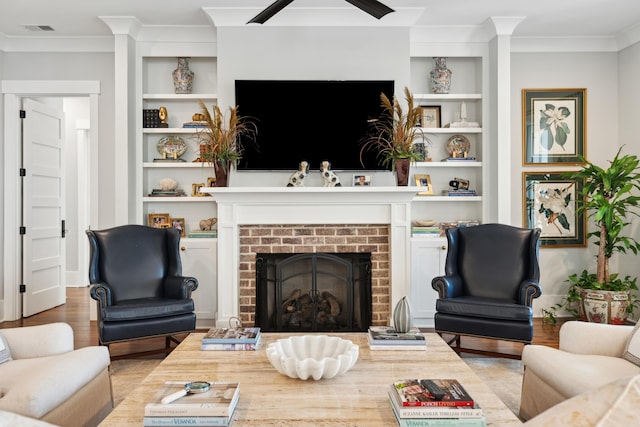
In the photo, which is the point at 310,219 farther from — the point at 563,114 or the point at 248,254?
the point at 563,114

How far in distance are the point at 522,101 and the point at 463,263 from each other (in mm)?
2078

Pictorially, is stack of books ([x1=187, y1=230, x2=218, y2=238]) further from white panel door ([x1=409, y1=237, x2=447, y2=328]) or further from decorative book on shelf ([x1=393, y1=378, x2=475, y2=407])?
decorative book on shelf ([x1=393, y1=378, x2=475, y2=407])

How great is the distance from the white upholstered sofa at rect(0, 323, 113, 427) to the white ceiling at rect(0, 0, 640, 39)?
2985 millimetres

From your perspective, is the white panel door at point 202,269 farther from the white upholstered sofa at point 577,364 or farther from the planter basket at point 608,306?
the planter basket at point 608,306

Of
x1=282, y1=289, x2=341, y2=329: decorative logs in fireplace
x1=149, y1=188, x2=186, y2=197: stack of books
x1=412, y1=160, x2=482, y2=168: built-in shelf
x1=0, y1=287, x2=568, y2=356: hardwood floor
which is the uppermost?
x1=412, y1=160, x2=482, y2=168: built-in shelf

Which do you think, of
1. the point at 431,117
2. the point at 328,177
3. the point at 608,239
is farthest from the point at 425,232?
the point at 608,239

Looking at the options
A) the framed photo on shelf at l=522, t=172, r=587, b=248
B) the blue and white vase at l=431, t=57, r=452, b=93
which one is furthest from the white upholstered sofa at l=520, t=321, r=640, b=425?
the blue and white vase at l=431, t=57, r=452, b=93

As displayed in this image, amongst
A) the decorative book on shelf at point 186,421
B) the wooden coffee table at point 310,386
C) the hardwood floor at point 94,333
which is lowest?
the hardwood floor at point 94,333

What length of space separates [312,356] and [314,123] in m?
2.72

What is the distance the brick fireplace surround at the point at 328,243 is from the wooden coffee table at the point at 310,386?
6.06 feet

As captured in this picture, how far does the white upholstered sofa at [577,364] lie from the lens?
189 cm

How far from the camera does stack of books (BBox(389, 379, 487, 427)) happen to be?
4.76 feet

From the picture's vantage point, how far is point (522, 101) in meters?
4.89

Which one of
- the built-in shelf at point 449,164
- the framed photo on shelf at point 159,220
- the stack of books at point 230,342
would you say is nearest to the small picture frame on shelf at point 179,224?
the framed photo on shelf at point 159,220
